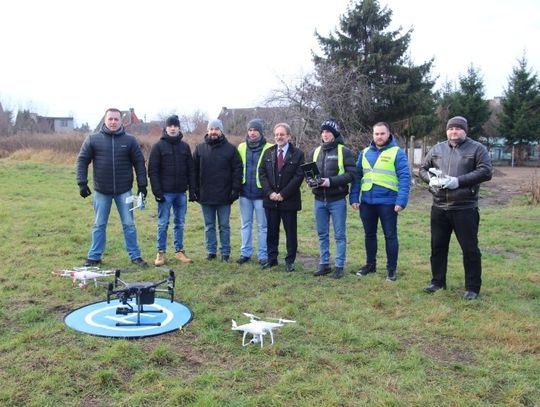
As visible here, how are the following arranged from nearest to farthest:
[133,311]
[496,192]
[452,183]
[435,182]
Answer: [133,311] → [452,183] → [435,182] → [496,192]

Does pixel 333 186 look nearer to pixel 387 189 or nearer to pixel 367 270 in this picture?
pixel 387 189

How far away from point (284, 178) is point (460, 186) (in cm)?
219

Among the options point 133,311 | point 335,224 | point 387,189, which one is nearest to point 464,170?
point 387,189

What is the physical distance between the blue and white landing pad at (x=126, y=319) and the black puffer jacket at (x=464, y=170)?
2936 mm

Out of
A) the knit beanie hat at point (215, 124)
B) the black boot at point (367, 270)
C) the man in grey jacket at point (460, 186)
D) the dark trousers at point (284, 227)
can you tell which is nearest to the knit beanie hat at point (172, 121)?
the knit beanie hat at point (215, 124)

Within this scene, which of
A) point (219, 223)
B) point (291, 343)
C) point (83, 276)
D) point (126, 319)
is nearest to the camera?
point (291, 343)

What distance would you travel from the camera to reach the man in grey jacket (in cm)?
538

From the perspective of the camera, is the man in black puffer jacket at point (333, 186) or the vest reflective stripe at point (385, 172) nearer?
the vest reflective stripe at point (385, 172)

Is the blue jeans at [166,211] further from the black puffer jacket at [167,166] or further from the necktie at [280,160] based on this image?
the necktie at [280,160]

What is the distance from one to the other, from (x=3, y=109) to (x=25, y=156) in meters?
37.1

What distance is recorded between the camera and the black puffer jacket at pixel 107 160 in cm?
677

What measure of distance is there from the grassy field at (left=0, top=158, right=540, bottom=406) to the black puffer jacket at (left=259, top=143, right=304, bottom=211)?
92cm

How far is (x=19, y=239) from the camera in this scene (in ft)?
27.8

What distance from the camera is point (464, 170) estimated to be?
5445 millimetres
